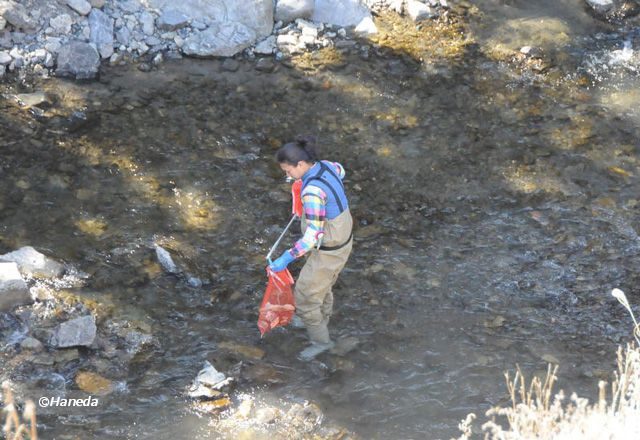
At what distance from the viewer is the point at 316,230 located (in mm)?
5297

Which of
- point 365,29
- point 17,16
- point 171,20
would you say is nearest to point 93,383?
point 17,16

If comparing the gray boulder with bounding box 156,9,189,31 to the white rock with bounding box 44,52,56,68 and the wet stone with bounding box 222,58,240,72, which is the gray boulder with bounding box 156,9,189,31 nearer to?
the wet stone with bounding box 222,58,240,72

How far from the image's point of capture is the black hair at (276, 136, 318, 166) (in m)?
5.17

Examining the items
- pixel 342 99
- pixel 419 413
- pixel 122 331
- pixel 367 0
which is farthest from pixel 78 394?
pixel 367 0

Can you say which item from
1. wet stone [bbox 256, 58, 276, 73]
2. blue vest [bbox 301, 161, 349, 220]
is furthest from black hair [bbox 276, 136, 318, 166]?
wet stone [bbox 256, 58, 276, 73]

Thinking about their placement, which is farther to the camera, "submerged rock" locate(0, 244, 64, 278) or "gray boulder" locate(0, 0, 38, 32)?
"gray boulder" locate(0, 0, 38, 32)

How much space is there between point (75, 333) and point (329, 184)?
210 centimetres

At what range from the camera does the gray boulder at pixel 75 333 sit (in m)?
5.64

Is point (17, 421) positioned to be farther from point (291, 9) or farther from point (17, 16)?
point (291, 9)

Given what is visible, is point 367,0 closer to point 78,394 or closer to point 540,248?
point 540,248

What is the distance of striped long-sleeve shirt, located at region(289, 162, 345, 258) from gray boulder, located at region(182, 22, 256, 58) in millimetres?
4456

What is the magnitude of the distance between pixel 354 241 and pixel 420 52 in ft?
11.7

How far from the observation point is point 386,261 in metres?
6.86

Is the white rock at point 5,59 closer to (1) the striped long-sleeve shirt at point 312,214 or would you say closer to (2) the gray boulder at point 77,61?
(2) the gray boulder at point 77,61
